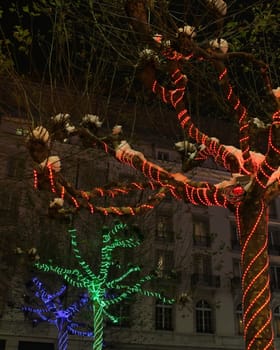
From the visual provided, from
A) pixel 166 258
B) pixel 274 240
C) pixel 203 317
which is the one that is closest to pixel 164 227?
pixel 166 258

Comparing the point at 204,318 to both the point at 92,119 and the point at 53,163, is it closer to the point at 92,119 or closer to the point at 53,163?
the point at 92,119

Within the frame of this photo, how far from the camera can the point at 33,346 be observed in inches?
942

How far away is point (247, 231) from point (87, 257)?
42.6ft

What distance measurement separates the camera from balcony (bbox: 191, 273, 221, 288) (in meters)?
27.6

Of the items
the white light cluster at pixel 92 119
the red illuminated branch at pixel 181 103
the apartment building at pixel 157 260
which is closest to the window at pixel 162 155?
the apartment building at pixel 157 260

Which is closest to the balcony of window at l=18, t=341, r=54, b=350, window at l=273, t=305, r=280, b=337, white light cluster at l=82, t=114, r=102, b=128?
window at l=273, t=305, r=280, b=337

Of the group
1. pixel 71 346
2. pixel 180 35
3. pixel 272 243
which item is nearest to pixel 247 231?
pixel 180 35

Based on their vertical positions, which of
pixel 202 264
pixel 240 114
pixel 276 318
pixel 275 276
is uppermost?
pixel 202 264

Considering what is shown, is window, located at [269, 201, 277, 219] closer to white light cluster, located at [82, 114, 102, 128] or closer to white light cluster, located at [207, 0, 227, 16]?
white light cluster, located at [82, 114, 102, 128]

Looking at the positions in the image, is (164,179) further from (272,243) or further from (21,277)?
(272,243)

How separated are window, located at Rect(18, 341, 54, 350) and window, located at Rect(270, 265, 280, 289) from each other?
14.2m

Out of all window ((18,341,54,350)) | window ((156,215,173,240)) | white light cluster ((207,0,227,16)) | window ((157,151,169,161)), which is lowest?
window ((18,341,54,350))

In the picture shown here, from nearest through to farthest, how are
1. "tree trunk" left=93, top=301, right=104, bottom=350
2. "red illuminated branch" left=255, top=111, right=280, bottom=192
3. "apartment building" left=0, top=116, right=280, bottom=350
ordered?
"red illuminated branch" left=255, top=111, right=280, bottom=192 → "tree trunk" left=93, top=301, right=104, bottom=350 → "apartment building" left=0, top=116, right=280, bottom=350

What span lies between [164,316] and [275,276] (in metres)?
8.00
